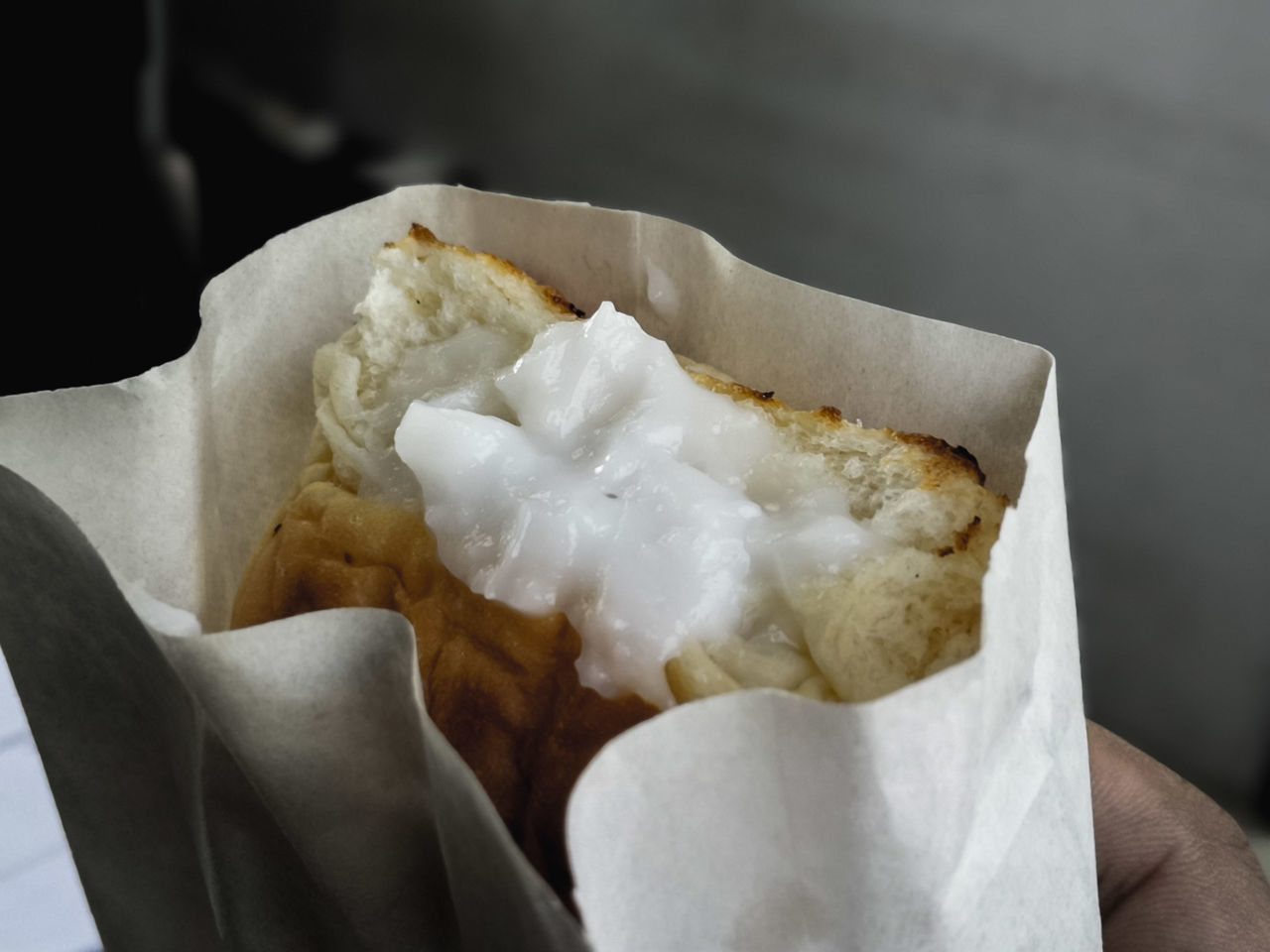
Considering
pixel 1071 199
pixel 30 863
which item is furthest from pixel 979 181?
pixel 30 863

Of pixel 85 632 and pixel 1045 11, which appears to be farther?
pixel 1045 11

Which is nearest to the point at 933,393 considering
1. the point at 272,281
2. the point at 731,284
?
the point at 731,284

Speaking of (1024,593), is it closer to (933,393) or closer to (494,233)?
(933,393)

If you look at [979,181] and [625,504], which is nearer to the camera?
[625,504]

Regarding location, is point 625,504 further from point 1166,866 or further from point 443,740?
point 1166,866

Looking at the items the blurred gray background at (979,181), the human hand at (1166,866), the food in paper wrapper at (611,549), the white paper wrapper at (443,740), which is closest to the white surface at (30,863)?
the blurred gray background at (979,181)

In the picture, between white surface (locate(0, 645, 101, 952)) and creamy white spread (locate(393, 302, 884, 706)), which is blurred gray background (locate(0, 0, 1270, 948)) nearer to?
white surface (locate(0, 645, 101, 952))
